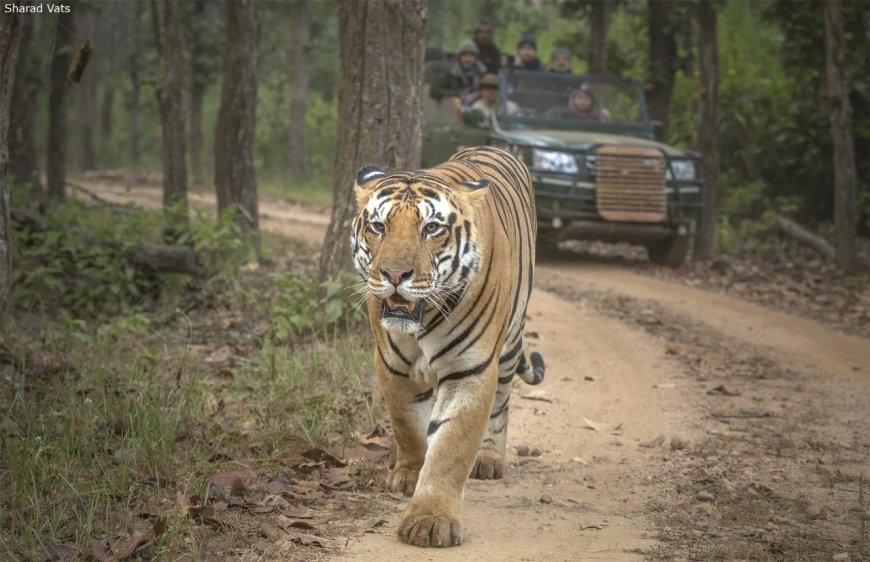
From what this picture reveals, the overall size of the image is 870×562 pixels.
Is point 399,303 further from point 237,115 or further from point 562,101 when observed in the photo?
point 562,101

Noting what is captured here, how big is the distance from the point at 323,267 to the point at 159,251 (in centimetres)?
175

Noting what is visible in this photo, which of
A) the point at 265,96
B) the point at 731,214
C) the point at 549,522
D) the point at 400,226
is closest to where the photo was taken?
the point at 400,226

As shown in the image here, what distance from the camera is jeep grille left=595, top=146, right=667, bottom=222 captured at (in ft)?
42.0

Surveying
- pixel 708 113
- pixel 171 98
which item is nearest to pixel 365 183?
pixel 171 98

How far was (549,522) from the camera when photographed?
4645 millimetres

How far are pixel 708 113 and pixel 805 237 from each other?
207cm

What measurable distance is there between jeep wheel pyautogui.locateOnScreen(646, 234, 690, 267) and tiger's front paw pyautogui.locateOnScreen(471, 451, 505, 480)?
8.54m

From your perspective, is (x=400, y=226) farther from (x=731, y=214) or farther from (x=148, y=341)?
(x=731, y=214)

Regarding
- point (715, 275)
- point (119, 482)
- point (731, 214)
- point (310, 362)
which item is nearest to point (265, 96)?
point (731, 214)

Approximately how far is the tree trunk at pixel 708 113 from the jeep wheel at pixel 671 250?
0.42 meters

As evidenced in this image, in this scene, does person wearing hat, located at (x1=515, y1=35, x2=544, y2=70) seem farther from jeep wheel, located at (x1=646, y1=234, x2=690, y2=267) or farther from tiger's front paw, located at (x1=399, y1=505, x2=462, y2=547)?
tiger's front paw, located at (x1=399, y1=505, x2=462, y2=547)

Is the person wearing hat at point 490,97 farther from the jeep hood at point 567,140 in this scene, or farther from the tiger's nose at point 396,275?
the tiger's nose at point 396,275

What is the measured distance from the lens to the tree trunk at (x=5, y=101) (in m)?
5.94

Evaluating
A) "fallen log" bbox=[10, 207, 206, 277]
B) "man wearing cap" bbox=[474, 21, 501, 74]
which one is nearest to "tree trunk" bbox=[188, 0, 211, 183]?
"man wearing cap" bbox=[474, 21, 501, 74]
